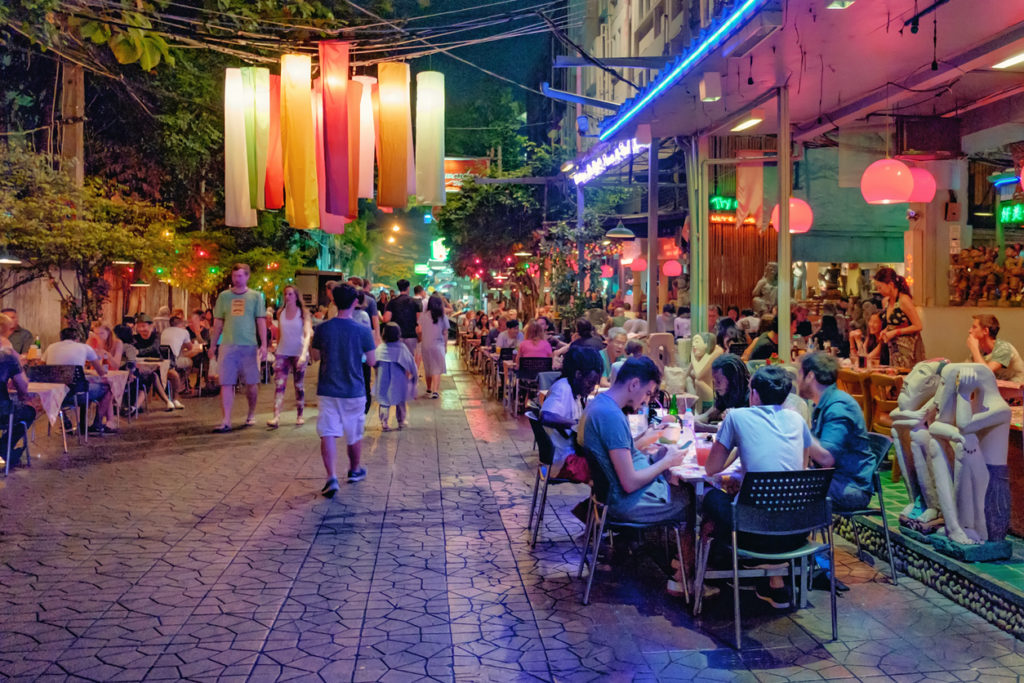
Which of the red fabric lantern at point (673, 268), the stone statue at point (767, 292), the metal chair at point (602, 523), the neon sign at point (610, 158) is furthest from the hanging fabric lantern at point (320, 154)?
the red fabric lantern at point (673, 268)

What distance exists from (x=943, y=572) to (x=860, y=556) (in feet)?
2.92

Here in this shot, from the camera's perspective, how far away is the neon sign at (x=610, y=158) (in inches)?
537

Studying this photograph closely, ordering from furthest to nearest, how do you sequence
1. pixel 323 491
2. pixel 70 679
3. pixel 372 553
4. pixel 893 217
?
pixel 893 217 → pixel 323 491 → pixel 372 553 → pixel 70 679

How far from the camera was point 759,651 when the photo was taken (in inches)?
177

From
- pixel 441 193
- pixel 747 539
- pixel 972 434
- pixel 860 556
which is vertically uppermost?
pixel 441 193

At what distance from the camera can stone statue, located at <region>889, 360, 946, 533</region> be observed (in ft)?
18.7

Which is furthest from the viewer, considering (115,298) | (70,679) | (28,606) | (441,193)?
(115,298)

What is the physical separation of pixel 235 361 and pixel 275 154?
3.00m

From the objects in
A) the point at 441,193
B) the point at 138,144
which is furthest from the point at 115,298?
the point at 441,193

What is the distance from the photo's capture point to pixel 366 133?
9.38 m

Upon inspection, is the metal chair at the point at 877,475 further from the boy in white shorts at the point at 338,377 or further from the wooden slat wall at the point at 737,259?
the wooden slat wall at the point at 737,259

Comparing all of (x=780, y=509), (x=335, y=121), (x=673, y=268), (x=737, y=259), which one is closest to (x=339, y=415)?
(x=335, y=121)

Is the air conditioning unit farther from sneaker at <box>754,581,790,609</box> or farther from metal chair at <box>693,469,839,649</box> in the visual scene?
metal chair at <box>693,469,839,649</box>

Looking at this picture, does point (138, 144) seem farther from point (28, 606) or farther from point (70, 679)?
point (70, 679)
